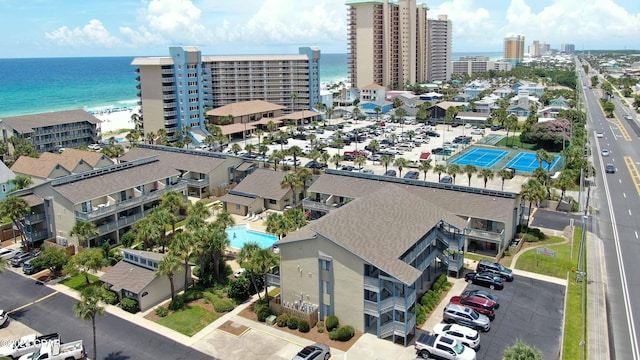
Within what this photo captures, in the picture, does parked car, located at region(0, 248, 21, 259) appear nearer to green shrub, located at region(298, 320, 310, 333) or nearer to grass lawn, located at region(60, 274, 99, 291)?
grass lawn, located at region(60, 274, 99, 291)

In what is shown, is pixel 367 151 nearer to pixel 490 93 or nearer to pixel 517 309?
pixel 517 309

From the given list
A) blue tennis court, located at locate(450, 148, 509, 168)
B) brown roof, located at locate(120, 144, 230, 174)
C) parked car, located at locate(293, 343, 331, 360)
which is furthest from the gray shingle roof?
blue tennis court, located at locate(450, 148, 509, 168)

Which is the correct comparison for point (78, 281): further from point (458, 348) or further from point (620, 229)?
point (620, 229)

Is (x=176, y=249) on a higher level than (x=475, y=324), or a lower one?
higher

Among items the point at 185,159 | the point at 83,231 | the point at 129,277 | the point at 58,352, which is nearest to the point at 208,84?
the point at 185,159

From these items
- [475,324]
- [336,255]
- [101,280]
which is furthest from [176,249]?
[475,324]
